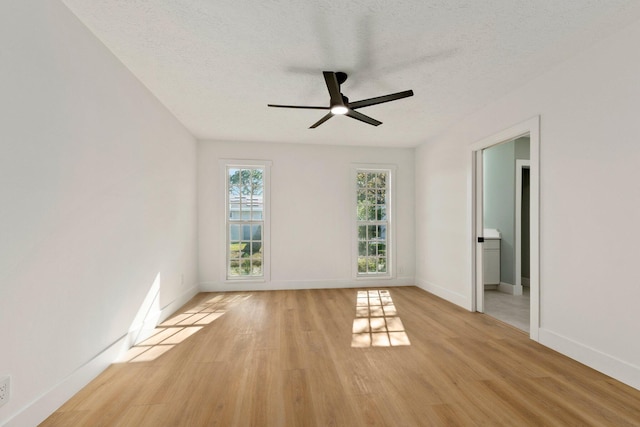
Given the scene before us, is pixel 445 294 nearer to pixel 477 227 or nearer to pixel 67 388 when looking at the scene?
pixel 477 227

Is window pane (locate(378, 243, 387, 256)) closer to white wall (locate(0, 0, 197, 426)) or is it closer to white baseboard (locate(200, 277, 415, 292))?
white baseboard (locate(200, 277, 415, 292))

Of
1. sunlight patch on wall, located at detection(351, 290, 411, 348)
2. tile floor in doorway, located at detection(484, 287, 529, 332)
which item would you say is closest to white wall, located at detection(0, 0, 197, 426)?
sunlight patch on wall, located at detection(351, 290, 411, 348)

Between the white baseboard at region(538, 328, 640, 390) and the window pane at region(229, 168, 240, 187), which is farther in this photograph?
the window pane at region(229, 168, 240, 187)

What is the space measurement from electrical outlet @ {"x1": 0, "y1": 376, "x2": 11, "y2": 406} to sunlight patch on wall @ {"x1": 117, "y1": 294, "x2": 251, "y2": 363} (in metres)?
1.07

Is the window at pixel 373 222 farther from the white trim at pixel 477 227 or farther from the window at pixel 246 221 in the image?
the white trim at pixel 477 227

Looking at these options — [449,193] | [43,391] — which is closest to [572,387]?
[449,193]

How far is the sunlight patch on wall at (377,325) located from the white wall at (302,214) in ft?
3.37

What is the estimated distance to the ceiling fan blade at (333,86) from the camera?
8.07ft

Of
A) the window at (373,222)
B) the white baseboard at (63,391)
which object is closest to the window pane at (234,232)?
the window at (373,222)

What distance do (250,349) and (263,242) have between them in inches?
106

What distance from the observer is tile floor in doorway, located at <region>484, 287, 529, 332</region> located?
3.60 meters

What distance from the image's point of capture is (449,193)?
4551mm

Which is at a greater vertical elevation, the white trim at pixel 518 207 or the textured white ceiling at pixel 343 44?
the textured white ceiling at pixel 343 44

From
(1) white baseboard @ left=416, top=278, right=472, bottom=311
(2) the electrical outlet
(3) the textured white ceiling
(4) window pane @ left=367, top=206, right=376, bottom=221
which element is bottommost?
(1) white baseboard @ left=416, top=278, right=472, bottom=311
